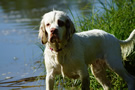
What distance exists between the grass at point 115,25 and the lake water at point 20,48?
16.0 inches

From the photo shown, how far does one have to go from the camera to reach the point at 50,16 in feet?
15.6

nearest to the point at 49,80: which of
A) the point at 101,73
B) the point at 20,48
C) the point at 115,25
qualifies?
the point at 101,73

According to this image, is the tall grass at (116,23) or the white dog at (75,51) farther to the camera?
the tall grass at (116,23)

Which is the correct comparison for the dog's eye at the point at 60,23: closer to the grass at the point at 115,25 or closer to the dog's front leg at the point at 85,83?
the dog's front leg at the point at 85,83

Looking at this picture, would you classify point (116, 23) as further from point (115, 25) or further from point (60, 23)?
point (60, 23)

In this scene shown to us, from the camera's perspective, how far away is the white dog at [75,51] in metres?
4.76

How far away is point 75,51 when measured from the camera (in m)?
5.09

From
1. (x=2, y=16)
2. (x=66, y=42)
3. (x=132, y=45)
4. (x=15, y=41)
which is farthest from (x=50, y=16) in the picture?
(x=2, y=16)

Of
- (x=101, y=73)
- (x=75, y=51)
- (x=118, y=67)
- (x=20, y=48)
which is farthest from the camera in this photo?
(x=20, y=48)

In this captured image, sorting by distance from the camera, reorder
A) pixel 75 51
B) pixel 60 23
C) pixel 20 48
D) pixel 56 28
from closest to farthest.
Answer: pixel 56 28
pixel 60 23
pixel 75 51
pixel 20 48

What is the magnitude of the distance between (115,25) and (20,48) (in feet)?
13.0

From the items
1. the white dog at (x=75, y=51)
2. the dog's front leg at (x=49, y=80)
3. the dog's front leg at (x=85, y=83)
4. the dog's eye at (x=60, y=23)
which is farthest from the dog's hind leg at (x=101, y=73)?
the dog's eye at (x=60, y=23)

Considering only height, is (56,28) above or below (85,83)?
above

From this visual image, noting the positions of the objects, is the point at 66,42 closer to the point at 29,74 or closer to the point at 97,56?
the point at 97,56
